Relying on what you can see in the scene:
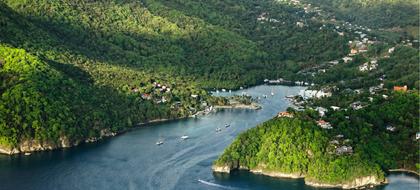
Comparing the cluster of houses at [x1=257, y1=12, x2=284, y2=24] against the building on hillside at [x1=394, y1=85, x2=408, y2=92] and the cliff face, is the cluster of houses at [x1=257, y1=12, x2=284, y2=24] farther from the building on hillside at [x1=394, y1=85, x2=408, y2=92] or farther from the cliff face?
the cliff face

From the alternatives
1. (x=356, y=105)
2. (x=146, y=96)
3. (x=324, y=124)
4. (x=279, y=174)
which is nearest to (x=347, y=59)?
(x=356, y=105)

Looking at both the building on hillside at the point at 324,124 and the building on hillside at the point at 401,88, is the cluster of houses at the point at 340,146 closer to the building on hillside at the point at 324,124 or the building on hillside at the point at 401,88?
the building on hillside at the point at 324,124

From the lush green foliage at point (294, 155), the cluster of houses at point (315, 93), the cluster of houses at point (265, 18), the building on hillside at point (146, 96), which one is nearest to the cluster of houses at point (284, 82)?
the cluster of houses at point (315, 93)

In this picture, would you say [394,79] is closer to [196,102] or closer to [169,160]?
[196,102]

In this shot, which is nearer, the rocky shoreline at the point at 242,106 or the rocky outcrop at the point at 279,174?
the rocky outcrop at the point at 279,174

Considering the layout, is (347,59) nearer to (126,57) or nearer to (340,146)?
(126,57)

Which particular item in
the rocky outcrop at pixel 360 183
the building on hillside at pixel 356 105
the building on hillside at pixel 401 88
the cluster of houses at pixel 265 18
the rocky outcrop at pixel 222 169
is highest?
the cluster of houses at pixel 265 18

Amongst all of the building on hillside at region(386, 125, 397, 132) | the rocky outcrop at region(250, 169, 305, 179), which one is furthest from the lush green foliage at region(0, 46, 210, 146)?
the building on hillside at region(386, 125, 397, 132)
